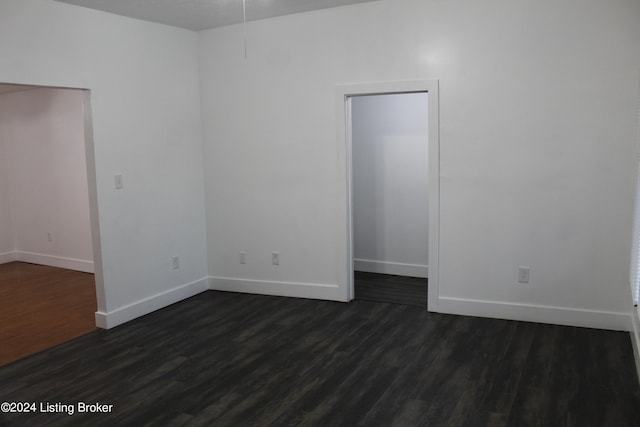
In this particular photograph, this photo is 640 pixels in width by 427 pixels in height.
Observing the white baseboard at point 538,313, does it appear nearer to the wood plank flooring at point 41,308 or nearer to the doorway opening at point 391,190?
the doorway opening at point 391,190

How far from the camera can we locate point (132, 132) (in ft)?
15.4

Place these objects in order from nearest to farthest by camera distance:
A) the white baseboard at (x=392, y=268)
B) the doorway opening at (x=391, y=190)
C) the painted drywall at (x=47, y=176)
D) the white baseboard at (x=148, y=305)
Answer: the white baseboard at (x=148, y=305), the doorway opening at (x=391, y=190), the white baseboard at (x=392, y=268), the painted drywall at (x=47, y=176)

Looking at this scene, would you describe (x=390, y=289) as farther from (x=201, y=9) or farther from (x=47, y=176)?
(x=47, y=176)

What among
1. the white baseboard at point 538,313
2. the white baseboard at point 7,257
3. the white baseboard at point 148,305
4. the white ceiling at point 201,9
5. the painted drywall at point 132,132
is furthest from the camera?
the white baseboard at point 7,257

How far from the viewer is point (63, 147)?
6523 millimetres

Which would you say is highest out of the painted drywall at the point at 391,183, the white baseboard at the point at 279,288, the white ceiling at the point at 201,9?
the white ceiling at the point at 201,9

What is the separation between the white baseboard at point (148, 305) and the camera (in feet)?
14.7

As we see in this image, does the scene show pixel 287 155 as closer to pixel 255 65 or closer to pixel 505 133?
pixel 255 65

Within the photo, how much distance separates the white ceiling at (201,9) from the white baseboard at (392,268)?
289 cm

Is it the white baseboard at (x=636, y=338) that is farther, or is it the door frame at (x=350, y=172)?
the door frame at (x=350, y=172)

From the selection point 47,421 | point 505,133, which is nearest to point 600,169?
point 505,133

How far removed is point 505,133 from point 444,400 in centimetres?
224

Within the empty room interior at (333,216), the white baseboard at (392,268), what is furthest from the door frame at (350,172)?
the white baseboard at (392,268)

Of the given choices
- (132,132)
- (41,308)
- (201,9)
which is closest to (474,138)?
(201,9)
